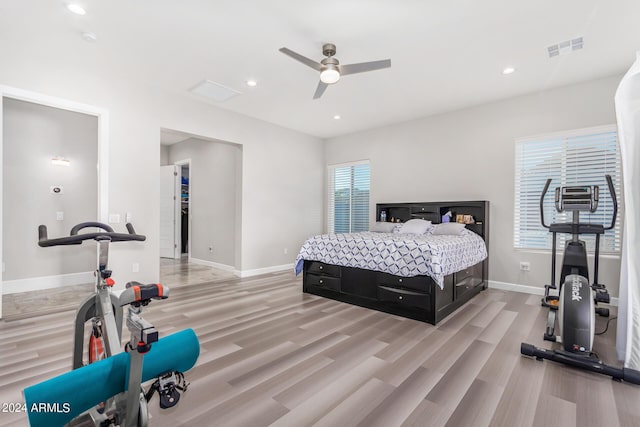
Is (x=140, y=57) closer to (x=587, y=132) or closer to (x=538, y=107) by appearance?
(x=538, y=107)

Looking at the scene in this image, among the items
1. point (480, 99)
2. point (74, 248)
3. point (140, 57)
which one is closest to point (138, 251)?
point (74, 248)

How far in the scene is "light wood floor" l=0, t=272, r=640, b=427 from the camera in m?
1.70

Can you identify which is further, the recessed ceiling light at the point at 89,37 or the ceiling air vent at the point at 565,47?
the ceiling air vent at the point at 565,47

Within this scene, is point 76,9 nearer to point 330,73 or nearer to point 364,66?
point 330,73

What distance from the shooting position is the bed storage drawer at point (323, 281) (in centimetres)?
395

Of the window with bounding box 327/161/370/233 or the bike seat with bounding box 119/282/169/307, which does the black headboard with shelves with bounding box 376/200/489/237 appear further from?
the bike seat with bounding box 119/282/169/307

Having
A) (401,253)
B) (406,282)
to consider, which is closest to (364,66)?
(401,253)

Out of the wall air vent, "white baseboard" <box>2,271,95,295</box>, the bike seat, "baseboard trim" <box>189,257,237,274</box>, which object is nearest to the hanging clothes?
the bike seat

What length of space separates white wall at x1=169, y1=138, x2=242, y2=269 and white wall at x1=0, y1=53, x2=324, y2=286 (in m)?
0.38

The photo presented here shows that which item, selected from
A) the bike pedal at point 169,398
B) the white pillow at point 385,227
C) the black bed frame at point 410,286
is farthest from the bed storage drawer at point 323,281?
the bike pedal at point 169,398

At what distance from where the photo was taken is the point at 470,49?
3215 millimetres

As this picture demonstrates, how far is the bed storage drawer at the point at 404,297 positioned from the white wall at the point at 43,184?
4787mm

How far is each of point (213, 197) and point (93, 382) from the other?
5.81 meters

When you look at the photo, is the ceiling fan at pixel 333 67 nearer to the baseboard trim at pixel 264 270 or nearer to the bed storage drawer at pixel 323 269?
the bed storage drawer at pixel 323 269
